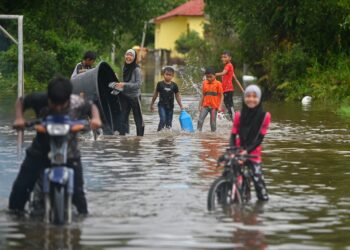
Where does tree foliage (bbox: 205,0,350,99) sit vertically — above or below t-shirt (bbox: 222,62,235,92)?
above

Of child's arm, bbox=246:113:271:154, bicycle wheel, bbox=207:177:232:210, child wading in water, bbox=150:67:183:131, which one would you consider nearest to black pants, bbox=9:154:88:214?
bicycle wheel, bbox=207:177:232:210

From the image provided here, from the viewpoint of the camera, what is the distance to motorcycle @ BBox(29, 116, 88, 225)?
35.9ft

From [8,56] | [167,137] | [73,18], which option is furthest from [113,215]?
[73,18]

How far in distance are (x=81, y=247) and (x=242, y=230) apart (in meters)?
1.77

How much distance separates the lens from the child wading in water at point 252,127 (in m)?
12.5

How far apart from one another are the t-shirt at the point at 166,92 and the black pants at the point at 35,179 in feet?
36.2

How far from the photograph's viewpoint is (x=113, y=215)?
38.5 ft

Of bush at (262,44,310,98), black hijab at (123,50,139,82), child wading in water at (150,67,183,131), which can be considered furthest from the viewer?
bush at (262,44,310,98)

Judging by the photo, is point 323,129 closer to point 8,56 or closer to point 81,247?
point 8,56

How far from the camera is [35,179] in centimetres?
1160

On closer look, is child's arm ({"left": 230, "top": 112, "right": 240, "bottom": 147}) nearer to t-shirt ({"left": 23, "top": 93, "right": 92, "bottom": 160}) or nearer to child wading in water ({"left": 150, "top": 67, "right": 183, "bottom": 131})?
t-shirt ({"left": 23, "top": 93, "right": 92, "bottom": 160})

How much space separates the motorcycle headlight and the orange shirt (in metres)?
12.0

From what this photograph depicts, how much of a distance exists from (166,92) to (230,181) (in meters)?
10.7

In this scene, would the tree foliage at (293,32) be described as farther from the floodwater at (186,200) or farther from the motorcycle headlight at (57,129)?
the motorcycle headlight at (57,129)
